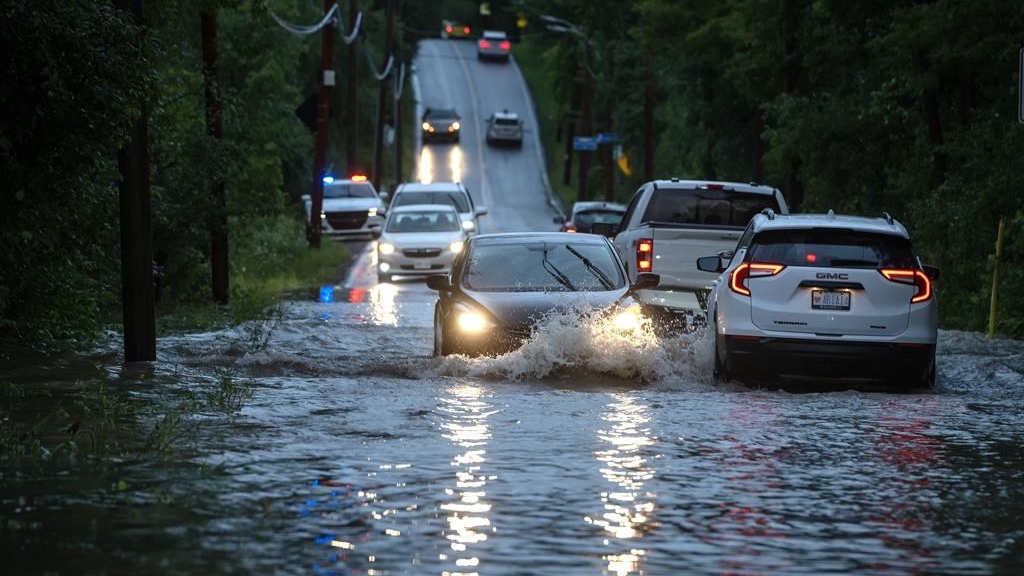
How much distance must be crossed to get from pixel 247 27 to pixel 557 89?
2036 inches

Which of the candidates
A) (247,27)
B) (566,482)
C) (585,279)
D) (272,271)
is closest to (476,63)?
(247,27)

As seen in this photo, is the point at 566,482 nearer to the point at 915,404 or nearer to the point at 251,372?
the point at 915,404

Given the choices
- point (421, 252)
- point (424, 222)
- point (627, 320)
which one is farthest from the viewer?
point (424, 222)

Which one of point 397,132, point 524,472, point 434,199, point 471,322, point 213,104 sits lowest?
point 397,132

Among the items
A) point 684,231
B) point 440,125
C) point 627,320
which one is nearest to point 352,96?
point 684,231

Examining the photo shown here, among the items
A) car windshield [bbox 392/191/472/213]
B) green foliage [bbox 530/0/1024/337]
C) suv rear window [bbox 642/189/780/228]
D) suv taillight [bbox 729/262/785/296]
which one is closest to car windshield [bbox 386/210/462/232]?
car windshield [bbox 392/191/472/213]

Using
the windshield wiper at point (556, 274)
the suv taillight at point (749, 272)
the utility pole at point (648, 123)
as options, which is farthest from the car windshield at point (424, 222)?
the utility pole at point (648, 123)

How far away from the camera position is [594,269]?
1908 centimetres

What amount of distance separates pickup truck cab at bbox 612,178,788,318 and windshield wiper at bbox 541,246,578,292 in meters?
3.29

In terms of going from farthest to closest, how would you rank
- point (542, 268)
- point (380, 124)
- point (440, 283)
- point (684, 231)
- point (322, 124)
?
point (380, 124)
point (322, 124)
point (684, 231)
point (542, 268)
point (440, 283)

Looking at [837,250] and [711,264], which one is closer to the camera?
[837,250]

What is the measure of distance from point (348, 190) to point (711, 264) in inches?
1567

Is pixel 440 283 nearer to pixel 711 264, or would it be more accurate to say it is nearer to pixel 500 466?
pixel 711 264

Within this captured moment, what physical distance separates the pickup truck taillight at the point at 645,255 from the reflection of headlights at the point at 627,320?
4.35 metres
